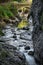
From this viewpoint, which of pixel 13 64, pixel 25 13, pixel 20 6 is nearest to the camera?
pixel 13 64

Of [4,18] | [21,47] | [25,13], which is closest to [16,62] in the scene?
[21,47]

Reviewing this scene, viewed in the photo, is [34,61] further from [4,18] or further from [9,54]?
[4,18]

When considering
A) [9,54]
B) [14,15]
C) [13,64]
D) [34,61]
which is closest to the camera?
[13,64]

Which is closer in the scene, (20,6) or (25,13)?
(25,13)

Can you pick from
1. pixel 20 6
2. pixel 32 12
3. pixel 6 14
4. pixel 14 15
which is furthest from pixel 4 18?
pixel 32 12

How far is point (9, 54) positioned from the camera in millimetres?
8602

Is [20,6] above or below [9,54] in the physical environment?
below

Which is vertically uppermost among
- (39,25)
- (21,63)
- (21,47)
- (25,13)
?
(39,25)

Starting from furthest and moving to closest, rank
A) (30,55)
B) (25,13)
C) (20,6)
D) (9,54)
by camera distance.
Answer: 1. (20,6)
2. (25,13)
3. (30,55)
4. (9,54)

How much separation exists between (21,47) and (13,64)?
5.01 m

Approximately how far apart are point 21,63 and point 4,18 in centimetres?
1522

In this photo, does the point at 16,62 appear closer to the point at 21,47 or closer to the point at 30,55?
the point at 30,55

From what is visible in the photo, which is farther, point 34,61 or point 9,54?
point 34,61

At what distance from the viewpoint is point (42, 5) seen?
29.5ft
